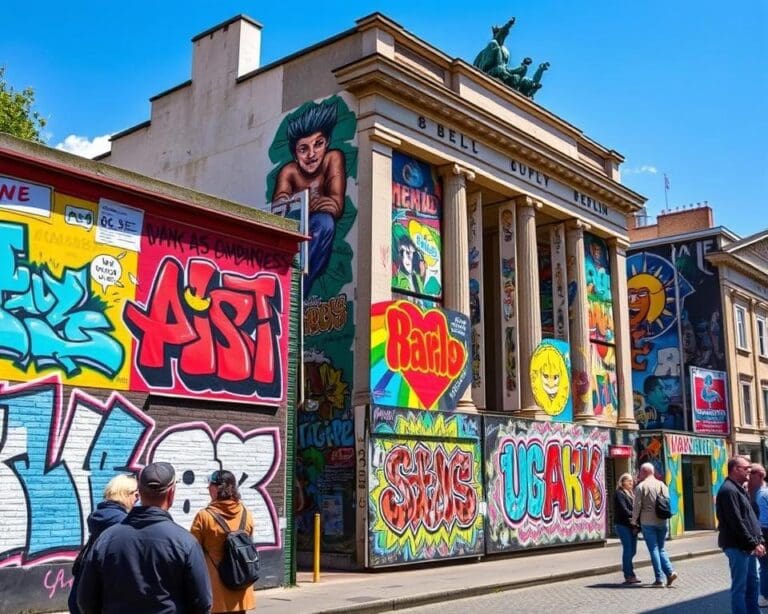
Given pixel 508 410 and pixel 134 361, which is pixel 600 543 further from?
pixel 134 361

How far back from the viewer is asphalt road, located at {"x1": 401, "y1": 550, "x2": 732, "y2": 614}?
35.8 ft

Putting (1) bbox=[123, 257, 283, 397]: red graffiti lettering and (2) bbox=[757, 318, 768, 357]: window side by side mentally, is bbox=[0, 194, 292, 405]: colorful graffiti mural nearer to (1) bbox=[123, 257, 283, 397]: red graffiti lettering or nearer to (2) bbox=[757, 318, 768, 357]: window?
(1) bbox=[123, 257, 283, 397]: red graffiti lettering

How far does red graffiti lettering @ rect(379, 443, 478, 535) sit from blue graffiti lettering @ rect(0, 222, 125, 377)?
279 inches

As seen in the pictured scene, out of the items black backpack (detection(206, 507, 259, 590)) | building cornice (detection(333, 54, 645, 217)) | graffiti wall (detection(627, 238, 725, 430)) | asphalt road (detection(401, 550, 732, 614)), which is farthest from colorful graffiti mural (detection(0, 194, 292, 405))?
graffiti wall (detection(627, 238, 725, 430))

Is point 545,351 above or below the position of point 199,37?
below

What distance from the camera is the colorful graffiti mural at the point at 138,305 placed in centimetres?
1055

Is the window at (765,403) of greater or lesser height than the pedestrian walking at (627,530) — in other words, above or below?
above

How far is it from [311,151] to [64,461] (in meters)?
11.1

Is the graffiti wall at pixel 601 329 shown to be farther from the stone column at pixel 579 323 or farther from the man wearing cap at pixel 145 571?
the man wearing cap at pixel 145 571

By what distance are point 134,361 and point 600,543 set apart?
15.7m

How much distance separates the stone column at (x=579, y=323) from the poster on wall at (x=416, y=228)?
265 inches

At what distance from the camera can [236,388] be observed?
12.9m

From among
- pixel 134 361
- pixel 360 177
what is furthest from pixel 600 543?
pixel 134 361

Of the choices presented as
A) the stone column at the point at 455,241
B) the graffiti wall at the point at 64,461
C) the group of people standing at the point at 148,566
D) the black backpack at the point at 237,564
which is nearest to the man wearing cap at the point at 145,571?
the group of people standing at the point at 148,566
